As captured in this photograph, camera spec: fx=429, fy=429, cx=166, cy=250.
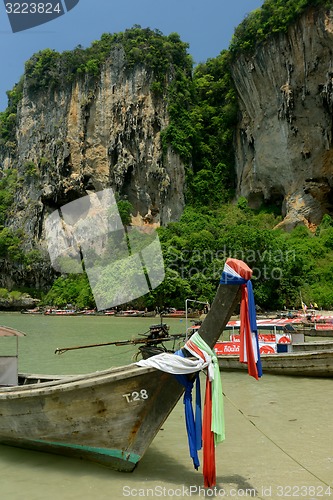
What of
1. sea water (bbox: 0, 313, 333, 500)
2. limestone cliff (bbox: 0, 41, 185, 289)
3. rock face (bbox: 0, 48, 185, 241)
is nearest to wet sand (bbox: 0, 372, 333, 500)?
sea water (bbox: 0, 313, 333, 500)

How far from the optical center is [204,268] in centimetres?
3453

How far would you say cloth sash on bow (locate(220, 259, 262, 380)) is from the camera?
4.69 meters

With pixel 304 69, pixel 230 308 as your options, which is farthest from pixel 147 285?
pixel 230 308

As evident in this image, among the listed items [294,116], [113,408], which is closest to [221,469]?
[113,408]

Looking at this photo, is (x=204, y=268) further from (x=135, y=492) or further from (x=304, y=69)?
(x=135, y=492)

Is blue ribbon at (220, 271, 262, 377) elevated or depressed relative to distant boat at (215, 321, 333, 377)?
elevated

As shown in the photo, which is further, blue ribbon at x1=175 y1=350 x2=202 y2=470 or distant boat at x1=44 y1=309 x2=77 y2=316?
distant boat at x1=44 y1=309 x2=77 y2=316

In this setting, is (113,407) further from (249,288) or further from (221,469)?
(249,288)

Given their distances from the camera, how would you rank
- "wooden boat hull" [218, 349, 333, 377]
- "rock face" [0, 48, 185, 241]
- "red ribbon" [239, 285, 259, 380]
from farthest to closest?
"rock face" [0, 48, 185, 241]
"wooden boat hull" [218, 349, 333, 377]
"red ribbon" [239, 285, 259, 380]

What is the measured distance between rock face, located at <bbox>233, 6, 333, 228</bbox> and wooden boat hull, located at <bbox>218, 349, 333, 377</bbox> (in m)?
27.5

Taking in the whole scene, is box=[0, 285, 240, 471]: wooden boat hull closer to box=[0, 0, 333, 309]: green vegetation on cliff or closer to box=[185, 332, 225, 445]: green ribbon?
box=[185, 332, 225, 445]: green ribbon

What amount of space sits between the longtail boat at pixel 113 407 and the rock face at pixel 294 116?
3357 cm

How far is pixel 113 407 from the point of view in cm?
503

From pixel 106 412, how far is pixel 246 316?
2.01 metres
